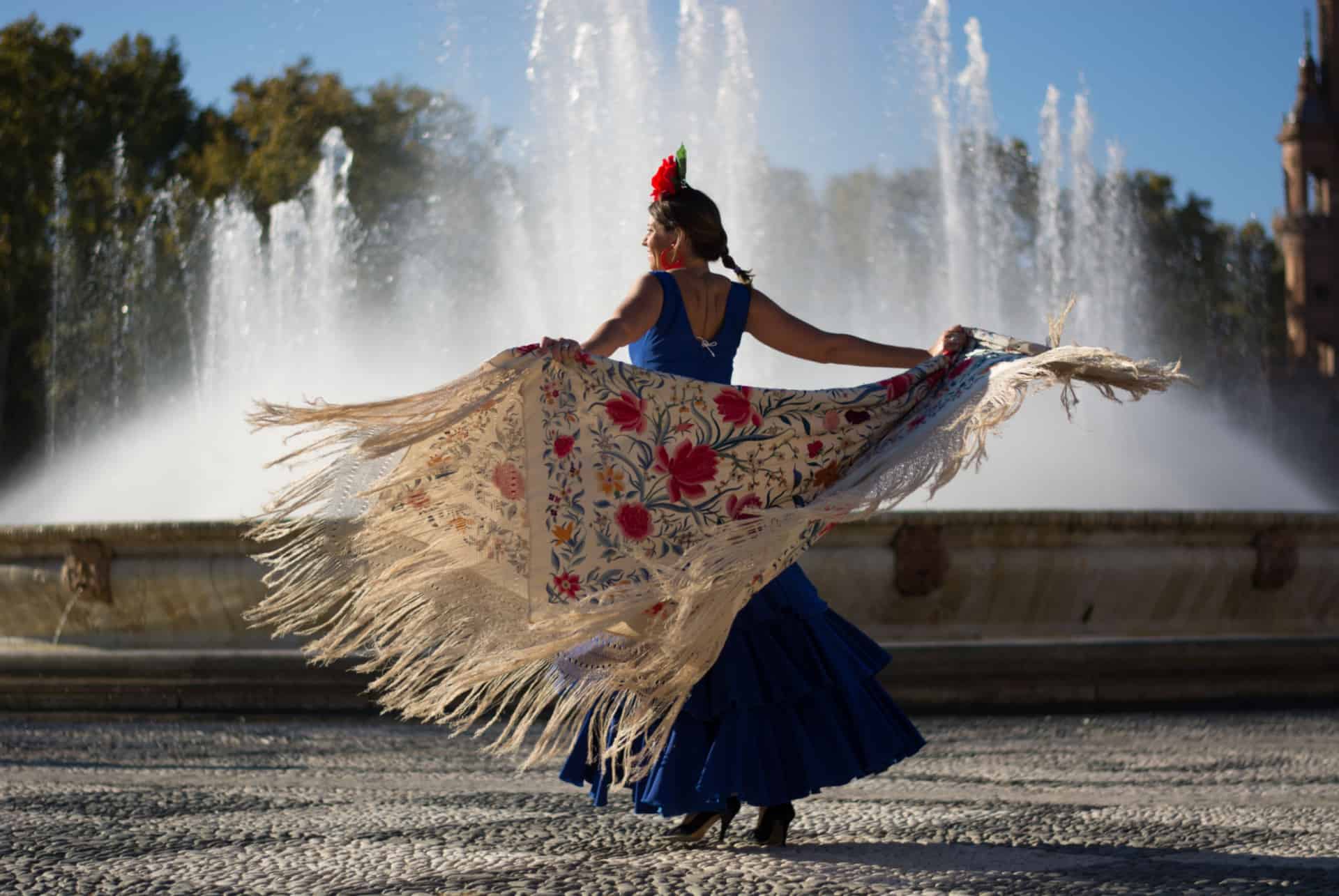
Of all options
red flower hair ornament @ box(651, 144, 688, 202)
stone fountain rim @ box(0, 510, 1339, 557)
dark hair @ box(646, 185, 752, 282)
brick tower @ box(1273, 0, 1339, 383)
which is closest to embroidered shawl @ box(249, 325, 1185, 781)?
dark hair @ box(646, 185, 752, 282)

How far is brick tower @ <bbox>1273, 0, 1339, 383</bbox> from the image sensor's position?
56.9 m

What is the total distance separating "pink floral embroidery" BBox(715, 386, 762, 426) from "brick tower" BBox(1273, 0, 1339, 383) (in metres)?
55.2

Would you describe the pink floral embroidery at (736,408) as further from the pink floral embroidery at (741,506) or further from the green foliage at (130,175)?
the green foliage at (130,175)

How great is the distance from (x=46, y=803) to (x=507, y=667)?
1742 mm

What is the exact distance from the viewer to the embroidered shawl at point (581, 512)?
11.6 feet

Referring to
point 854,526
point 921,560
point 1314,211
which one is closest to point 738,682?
point 854,526

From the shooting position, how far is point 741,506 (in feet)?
12.2

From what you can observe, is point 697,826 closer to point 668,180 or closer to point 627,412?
point 627,412

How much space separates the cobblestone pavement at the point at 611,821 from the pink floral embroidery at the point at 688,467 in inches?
32.5

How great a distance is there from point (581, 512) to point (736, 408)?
1.49ft

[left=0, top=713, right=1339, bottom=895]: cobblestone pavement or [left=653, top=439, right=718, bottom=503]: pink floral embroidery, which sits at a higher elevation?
[left=653, top=439, right=718, bottom=503]: pink floral embroidery

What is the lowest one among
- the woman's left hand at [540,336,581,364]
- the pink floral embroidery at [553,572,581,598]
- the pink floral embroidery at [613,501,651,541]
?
the pink floral embroidery at [553,572,581,598]

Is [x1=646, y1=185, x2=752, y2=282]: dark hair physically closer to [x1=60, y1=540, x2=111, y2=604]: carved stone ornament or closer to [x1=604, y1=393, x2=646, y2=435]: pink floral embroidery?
[x1=604, y1=393, x2=646, y2=435]: pink floral embroidery

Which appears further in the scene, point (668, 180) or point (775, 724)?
point (668, 180)
